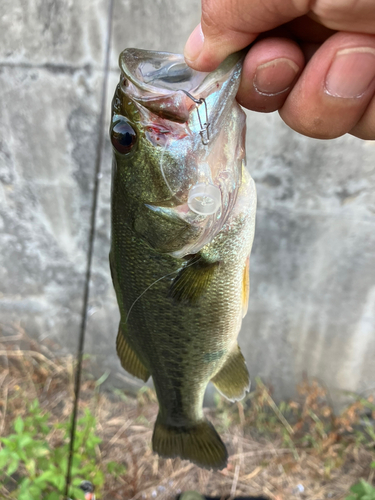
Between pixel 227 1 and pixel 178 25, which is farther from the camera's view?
pixel 178 25

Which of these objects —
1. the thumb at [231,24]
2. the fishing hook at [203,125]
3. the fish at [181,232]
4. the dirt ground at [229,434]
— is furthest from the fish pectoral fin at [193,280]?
the dirt ground at [229,434]

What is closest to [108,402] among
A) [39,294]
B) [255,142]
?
[39,294]

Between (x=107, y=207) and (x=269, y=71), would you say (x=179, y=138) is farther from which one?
(x=107, y=207)

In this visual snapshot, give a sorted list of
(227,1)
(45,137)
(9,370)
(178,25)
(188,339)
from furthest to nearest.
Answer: (9,370)
(45,137)
(178,25)
(188,339)
(227,1)

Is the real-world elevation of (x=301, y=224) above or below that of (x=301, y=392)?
above

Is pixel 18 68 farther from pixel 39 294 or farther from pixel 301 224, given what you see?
pixel 301 224

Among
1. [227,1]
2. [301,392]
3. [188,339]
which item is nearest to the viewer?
[227,1]
